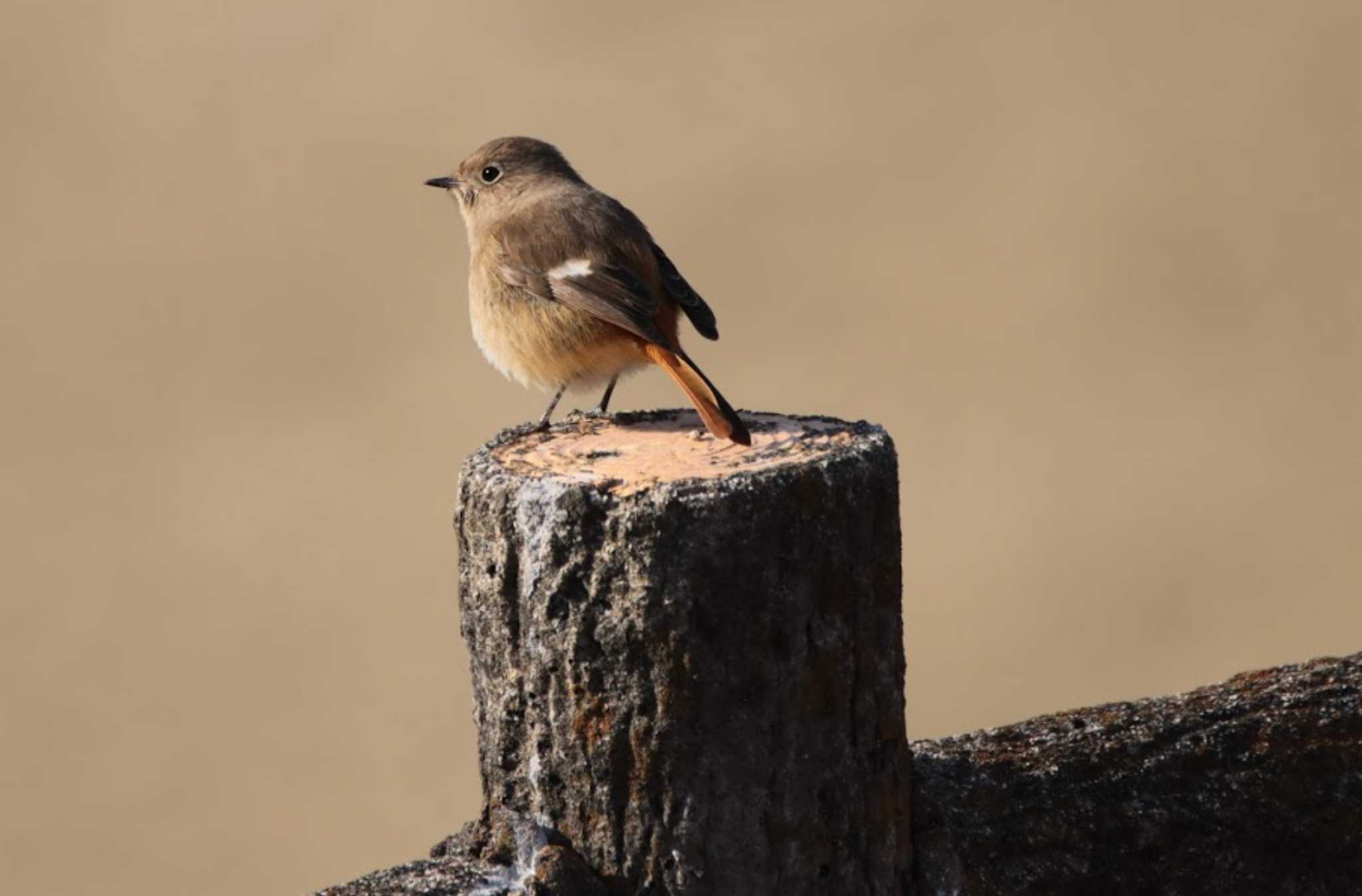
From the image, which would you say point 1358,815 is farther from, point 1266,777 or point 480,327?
point 480,327

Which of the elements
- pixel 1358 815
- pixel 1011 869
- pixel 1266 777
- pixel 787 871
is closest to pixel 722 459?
pixel 787 871

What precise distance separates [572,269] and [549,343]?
0.19 m

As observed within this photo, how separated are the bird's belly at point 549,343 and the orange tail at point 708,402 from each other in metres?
0.37

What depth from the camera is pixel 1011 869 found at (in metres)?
2.88

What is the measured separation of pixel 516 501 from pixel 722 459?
0.33 metres

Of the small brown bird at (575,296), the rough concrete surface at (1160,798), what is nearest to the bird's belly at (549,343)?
the small brown bird at (575,296)

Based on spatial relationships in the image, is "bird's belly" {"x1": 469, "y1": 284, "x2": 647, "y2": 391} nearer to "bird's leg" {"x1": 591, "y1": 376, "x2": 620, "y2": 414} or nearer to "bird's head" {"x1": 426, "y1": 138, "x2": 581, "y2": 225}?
"bird's leg" {"x1": 591, "y1": 376, "x2": 620, "y2": 414}

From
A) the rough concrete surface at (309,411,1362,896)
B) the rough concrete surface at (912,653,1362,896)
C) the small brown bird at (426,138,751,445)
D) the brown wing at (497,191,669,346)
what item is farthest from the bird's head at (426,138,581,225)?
the rough concrete surface at (912,653,1362,896)

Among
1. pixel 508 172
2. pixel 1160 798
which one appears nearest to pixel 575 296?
pixel 508 172

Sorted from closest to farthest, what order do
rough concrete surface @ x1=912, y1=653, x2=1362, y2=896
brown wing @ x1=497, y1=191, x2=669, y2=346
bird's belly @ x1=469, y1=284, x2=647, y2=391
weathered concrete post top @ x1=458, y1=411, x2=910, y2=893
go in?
1. weathered concrete post top @ x1=458, y1=411, x2=910, y2=893
2. rough concrete surface @ x1=912, y1=653, x2=1362, y2=896
3. brown wing @ x1=497, y1=191, x2=669, y2=346
4. bird's belly @ x1=469, y1=284, x2=647, y2=391

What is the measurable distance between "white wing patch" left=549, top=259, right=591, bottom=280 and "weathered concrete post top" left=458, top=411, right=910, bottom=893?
67.5 inches

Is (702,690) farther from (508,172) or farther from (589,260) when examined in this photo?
(508,172)

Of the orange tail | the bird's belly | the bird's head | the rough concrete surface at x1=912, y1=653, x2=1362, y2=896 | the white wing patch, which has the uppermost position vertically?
the bird's head

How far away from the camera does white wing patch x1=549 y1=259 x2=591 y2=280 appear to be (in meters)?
4.35
